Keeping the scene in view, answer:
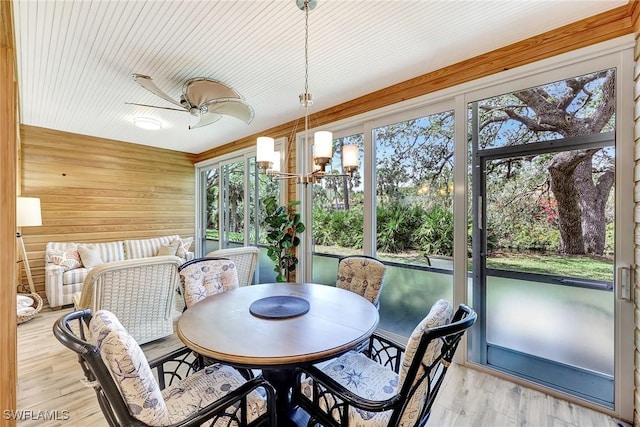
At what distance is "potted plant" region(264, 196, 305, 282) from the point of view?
3.71m

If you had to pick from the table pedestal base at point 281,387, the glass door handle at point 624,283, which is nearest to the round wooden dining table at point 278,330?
the table pedestal base at point 281,387

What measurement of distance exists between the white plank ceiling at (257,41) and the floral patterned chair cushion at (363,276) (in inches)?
71.6

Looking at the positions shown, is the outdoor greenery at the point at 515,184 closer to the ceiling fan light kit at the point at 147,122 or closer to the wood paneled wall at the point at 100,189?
the ceiling fan light kit at the point at 147,122

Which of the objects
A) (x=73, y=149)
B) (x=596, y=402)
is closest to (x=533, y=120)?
(x=596, y=402)

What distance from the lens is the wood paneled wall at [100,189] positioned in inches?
173

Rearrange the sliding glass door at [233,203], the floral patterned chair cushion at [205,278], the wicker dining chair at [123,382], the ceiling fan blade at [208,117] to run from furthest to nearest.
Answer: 1. the sliding glass door at [233,203]
2. the ceiling fan blade at [208,117]
3. the floral patterned chair cushion at [205,278]
4. the wicker dining chair at [123,382]

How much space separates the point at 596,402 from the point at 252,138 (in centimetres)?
501

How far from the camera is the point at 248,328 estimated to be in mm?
1472

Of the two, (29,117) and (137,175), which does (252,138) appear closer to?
(137,175)

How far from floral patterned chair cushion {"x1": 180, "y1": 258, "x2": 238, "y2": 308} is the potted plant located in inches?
49.7

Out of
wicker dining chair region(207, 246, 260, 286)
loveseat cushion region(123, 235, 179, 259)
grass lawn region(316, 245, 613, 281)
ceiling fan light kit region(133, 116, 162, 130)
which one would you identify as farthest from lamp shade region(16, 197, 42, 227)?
grass lawn region(316, 245, 613, 281)

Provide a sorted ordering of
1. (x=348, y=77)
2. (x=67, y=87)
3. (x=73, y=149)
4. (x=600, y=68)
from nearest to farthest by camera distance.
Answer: (x=600, y=68) < (x=348, y=77) < (x=67, y=87) < (x=73, y=149)

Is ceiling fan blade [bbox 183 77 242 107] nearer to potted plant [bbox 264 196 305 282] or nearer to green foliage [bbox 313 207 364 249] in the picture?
potted plant [bbox 264 196 305 282]

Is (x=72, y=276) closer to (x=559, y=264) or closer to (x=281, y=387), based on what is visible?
(x=281, y=387)
